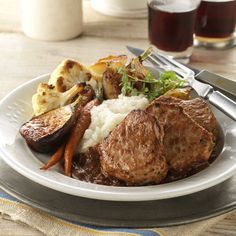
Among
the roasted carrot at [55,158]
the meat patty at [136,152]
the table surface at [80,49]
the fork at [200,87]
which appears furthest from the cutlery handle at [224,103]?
the table surface at [80,49]

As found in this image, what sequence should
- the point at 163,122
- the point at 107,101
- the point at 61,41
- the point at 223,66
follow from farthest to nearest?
the point at 61,41 < the point at 223,66 < the point at 107,101 < the point at 163,122

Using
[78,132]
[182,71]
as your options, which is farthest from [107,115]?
[182,71]

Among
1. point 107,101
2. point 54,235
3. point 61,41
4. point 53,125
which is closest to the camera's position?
point 54,235

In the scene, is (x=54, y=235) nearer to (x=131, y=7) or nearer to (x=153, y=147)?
(x=153, y=147)

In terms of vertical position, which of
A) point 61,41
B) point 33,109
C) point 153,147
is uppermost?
point 153,147

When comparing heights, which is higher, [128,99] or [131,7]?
[128,99]

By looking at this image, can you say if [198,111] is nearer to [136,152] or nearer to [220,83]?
[136,152]

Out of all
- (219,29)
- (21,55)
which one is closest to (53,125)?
(21,55)
